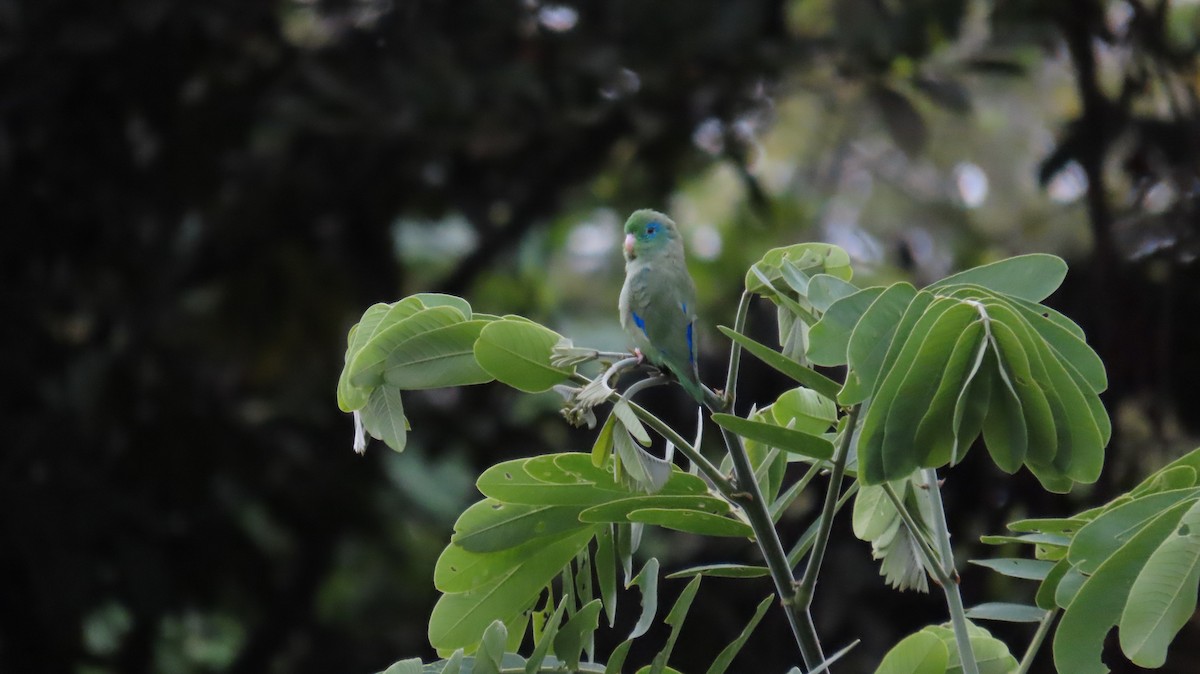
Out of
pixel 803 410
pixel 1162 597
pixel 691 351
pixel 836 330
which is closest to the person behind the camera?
pixel 1162 597

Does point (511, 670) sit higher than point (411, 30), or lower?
lower

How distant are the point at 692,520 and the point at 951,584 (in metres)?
0.27

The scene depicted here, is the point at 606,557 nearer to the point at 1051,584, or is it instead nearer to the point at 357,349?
the point at 357,349

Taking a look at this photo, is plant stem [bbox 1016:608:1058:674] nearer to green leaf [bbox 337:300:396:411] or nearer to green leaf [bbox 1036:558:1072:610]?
green leaf [bbox 1036:558:1072:610]

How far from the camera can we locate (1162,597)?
1062 millimetres

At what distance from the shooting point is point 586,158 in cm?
509

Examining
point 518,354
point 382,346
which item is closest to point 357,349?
point 382,346

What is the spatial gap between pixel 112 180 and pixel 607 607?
4.13 metres

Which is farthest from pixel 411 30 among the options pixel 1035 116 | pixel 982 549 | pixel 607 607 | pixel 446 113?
pixel 1035 116

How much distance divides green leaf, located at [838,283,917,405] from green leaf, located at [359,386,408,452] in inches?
18.4

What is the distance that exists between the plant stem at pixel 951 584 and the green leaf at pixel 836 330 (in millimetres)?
150

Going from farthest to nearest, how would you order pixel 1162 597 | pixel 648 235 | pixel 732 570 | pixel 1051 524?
1. pixel 648 235
2. pixel 732 570
3. pixel 1051 524
4. pixel 1162 597

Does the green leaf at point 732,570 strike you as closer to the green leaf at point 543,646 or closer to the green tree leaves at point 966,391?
the green leaf at point 543,646

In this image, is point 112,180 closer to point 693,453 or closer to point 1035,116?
point 693,453
